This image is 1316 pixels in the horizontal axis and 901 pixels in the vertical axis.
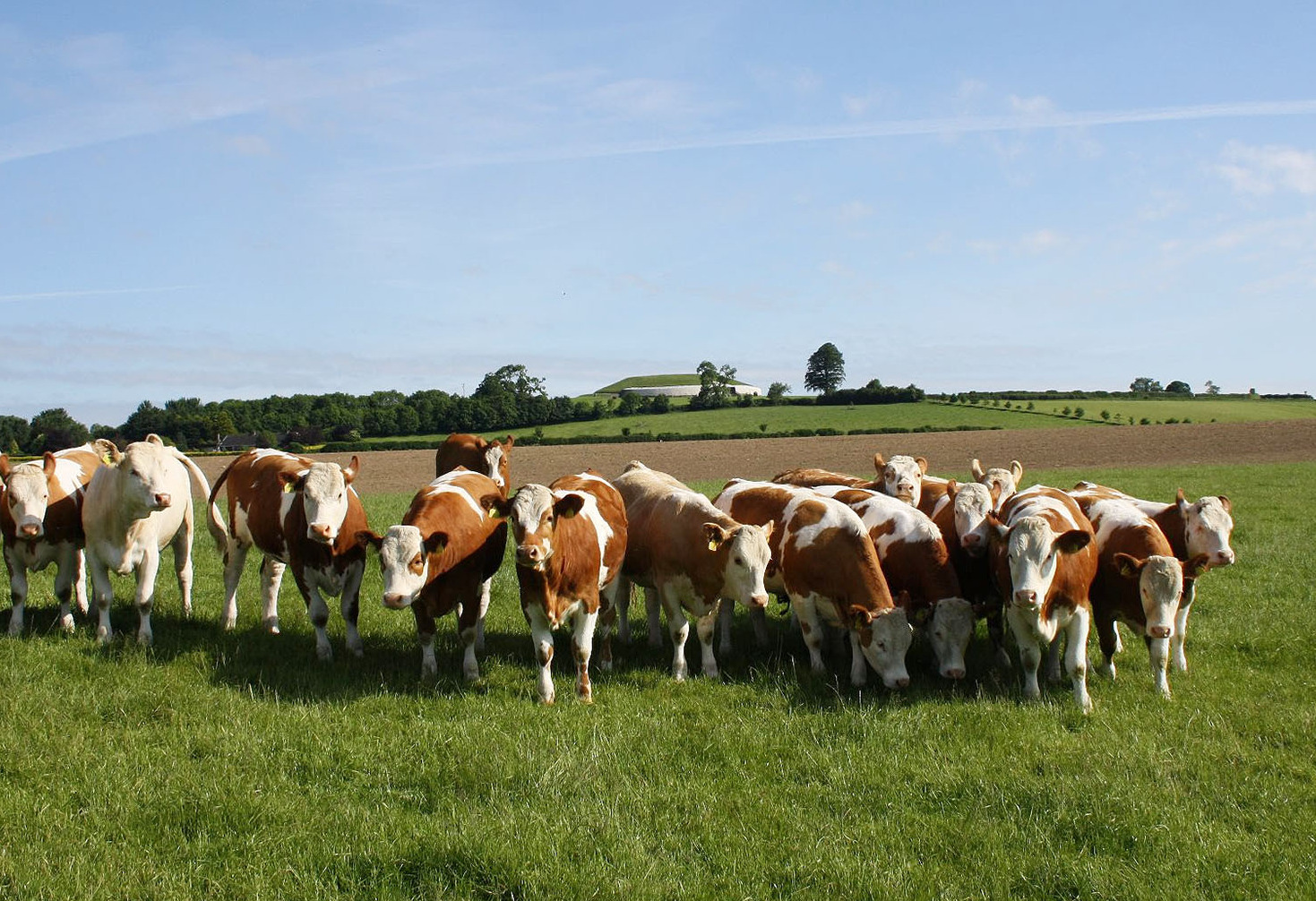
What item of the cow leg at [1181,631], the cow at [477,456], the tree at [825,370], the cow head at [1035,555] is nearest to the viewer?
the cow head at [1035,555]

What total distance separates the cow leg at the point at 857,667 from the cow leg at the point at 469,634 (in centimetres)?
356

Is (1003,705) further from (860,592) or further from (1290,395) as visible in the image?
(1290,395)

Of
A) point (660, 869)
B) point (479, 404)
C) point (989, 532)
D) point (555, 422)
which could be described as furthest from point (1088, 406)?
point (660, 869)

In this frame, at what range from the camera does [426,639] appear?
9.10 m

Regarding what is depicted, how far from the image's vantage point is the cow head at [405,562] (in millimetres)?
8242

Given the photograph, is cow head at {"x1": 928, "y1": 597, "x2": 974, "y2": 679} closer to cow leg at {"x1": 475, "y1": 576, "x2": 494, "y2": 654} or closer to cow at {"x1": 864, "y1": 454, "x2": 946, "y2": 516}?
cow at {"x1": 864, "y1": 454, "x2": 946, "y2": 516}

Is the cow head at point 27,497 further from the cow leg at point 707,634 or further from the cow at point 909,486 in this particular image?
the cow at point 909,486

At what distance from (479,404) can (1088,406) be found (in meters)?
52.4

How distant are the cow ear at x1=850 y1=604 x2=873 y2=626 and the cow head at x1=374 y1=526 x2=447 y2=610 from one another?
12.4 ft

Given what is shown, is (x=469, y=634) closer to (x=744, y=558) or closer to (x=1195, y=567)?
(x=744, y=558)

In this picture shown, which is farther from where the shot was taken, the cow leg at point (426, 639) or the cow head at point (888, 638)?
the cow leg at point (426, 639)

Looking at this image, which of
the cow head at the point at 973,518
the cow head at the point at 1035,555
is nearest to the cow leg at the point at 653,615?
the cow head at the point at 973,518

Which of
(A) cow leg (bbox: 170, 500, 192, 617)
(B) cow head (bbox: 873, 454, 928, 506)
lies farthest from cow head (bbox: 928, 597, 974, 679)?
(A) cow leg (bbox: 170, 500, 192, 617)

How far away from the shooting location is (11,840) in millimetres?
5578
